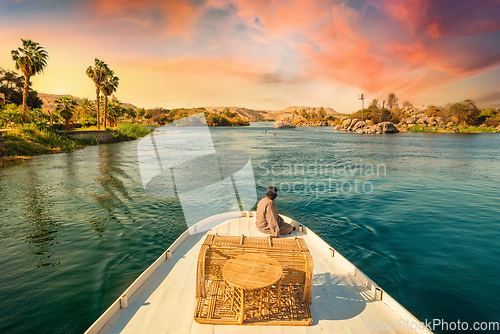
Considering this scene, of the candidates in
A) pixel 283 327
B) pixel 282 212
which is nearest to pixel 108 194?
pixel 282 212

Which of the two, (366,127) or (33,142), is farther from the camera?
(366,127)

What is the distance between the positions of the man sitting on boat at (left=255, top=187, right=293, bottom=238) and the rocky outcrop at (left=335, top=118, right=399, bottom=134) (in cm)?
9946

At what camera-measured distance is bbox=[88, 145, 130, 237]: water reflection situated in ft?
38.2

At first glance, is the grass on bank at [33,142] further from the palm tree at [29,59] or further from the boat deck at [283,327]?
the boat deck at [283,327]

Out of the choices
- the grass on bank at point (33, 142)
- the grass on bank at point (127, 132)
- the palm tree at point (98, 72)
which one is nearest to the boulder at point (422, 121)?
the grass on bank at point (127, 132)

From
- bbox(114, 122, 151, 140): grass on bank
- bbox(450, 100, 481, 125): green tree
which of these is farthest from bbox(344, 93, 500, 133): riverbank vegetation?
bbox(114, 122, 151, 140): grass on bank

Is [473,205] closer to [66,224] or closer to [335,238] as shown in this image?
[335,238]

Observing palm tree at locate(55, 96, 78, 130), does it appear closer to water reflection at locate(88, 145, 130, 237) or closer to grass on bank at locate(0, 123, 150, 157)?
grass on bank at locate(0, 123, 150, 157)

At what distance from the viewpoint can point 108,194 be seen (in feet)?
52.9

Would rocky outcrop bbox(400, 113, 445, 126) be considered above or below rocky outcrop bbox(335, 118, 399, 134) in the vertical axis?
above

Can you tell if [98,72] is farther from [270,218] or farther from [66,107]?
[270,218]

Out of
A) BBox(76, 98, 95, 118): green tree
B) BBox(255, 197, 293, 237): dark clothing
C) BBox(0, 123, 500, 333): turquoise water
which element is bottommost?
BBox(0, 123, 500, 333): turquoise water

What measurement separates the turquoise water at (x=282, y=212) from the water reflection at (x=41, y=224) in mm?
52

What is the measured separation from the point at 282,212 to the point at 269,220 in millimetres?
6185
